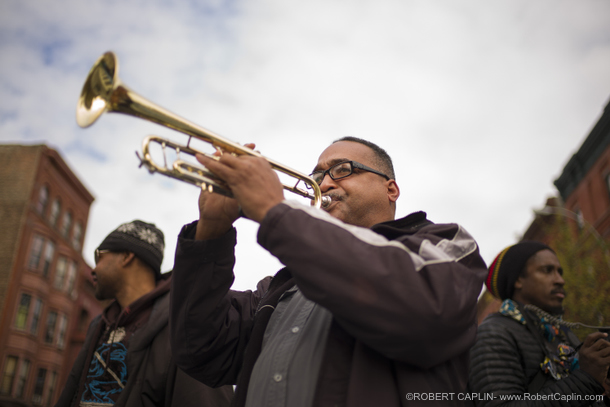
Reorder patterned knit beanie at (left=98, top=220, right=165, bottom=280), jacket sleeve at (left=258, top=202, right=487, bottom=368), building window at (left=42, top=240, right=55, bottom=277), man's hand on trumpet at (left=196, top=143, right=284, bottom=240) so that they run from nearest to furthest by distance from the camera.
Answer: jacket sleeve at (left=258, top=202, right=487, bottom=368)
man's hand on trumpet at (left=196, top=143, right=284, bottom=240)
patterned knit beanie at (left=98, top=220, right=165, bottom=280)
building window at (left=42, top=240, right=55, bottom=277)

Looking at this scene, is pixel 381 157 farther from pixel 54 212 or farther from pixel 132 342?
pixel 54 212

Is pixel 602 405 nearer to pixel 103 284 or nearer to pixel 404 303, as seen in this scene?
pixel 404 303

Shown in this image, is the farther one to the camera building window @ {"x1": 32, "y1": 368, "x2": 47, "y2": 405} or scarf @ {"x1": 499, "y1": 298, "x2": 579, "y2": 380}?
building window @ {"x1": 32, "y1": 368, "x2": 47, "y2": 405}

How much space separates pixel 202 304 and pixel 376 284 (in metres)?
1.02

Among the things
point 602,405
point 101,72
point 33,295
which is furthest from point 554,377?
point 33,295

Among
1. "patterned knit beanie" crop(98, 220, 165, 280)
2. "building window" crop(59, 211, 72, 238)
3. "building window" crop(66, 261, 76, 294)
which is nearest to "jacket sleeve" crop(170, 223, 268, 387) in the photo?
"patterned knit beanie" crop(98, 220, 165, 280)

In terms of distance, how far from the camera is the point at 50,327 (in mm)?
31766

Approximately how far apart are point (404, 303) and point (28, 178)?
33.0 metres

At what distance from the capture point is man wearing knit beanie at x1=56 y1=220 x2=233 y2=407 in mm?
3426

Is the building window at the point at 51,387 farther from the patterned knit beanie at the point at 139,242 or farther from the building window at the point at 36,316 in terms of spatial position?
the patterned knit beanie at the point at 139,242

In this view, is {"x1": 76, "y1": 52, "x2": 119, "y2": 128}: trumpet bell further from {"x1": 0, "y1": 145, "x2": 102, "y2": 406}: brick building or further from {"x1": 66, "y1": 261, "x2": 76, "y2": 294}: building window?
{"x1": 66, "y1": 261, "x2": 76, "y2": 294}: building window

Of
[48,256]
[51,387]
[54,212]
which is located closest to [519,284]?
[48,256]

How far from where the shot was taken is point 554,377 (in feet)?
10.6

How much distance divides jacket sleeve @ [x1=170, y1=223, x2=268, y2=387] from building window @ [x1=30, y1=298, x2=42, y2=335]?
104 ft
